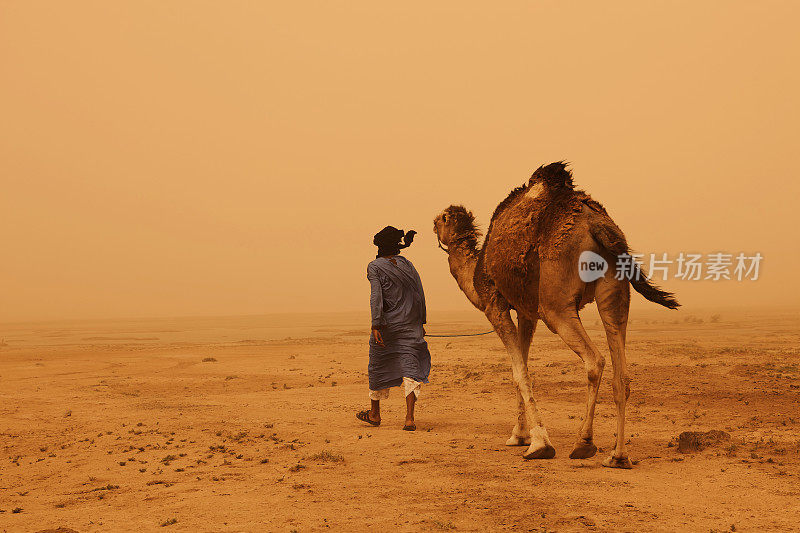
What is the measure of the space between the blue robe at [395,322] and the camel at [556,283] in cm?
154

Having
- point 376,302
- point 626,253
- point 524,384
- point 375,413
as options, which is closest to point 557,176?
point 626,253

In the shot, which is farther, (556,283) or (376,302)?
(376,302)

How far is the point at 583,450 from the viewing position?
6.76 m

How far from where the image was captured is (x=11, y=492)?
6.54 m

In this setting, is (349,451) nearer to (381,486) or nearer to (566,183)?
(381,486)

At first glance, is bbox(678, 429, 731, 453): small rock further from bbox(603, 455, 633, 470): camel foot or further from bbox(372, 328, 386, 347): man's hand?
bbox(372, 328, 386, 347): man's hand

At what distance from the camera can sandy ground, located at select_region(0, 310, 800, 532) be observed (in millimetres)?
5156

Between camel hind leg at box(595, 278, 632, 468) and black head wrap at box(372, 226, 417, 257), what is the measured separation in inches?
139

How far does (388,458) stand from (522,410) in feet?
6.40

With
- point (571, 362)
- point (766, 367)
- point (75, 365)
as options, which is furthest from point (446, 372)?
point (75, 365)

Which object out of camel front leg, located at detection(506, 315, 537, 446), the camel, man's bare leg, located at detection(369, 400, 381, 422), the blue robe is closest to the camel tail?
the camel

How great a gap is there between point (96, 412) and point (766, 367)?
46.7 feet

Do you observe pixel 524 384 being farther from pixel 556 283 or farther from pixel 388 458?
pixel 388 458

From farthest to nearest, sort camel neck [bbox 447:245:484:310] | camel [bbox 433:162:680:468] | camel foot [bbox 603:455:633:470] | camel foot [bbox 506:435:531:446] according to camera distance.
→ camel neck [bbox 447:245:484:310] < camel foot [bbox 506:435:531:446] < camel [bbox 433:162:680:468] < camel foot [bbox 603:455:633:470]
